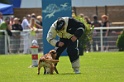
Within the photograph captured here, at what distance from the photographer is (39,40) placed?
30.6 meters

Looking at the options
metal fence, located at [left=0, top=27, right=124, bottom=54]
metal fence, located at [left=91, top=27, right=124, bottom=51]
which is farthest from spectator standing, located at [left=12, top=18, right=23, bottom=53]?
metal fence, located at [left=91, top=27, right=124, bottom=51]

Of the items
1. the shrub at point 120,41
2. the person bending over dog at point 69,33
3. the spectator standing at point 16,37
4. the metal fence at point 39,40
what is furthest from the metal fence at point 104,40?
the person bending over dog at point 69,33

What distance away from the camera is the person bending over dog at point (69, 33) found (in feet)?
52.2

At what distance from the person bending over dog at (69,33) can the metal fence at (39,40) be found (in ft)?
44.8

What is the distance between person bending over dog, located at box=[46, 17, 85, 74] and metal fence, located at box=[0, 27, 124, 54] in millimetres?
13670

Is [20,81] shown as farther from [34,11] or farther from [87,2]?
[34,11]

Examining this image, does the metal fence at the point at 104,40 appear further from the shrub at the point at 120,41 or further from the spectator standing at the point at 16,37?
the spectator standing at the point at 16,37

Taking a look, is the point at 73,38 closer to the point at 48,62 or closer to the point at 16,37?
A: the point at 48,62

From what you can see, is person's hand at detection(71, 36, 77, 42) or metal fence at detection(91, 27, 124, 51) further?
metal fence at detection(91, 27, 124, 51)

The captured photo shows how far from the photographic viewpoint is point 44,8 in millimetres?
24406

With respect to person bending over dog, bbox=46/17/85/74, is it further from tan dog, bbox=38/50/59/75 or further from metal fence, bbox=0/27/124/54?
metal fence, bbox=0/27/124/54

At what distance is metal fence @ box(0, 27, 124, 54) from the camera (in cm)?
3012

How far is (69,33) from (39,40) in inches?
570

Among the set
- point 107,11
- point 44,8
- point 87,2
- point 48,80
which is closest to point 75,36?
point 48,80
